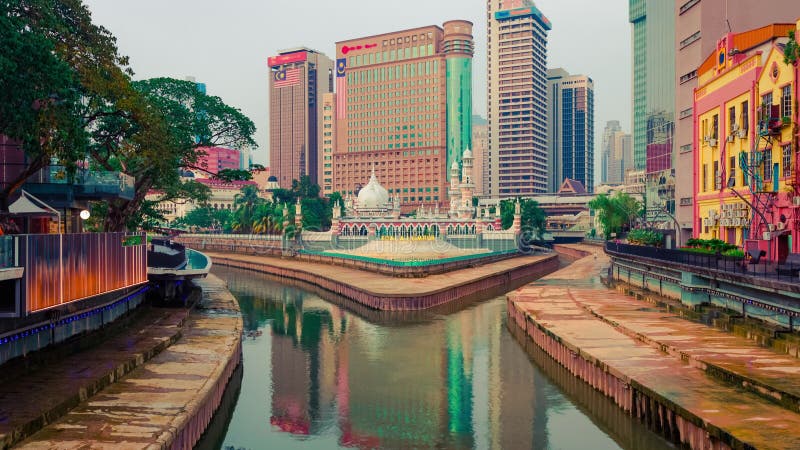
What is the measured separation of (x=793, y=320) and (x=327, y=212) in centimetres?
15950

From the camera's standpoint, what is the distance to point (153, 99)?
59.4m

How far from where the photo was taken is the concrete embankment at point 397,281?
217ft

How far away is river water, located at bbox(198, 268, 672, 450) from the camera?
100ft

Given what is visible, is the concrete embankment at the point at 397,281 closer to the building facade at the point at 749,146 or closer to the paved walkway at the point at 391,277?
the paved walkway at the point at 391,277

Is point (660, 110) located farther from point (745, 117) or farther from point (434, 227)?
point (745, 117)

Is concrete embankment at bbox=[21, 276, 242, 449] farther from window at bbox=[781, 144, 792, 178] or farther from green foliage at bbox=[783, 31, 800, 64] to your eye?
window at bbox=[781, 144, 792, 178]

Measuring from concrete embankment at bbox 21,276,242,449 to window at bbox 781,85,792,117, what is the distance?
127 ft

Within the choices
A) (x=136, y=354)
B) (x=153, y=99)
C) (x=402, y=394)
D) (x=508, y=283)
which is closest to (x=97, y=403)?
(x=136, y=354)

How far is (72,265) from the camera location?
97.5 feet

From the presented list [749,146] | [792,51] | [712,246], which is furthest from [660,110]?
[792,51]

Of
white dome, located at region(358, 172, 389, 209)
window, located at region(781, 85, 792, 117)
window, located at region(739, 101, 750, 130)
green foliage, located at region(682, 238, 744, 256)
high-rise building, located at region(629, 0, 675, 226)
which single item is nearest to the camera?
window, located at region(781, 85, 792, 117)

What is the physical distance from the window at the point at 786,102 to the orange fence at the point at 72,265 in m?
42.6

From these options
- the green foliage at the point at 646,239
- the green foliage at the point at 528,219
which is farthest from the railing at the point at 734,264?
the green foliage at the point at 528,219

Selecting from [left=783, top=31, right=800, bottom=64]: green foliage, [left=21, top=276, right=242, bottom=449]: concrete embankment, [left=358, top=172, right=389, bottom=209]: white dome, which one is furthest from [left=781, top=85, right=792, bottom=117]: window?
[left=358, top=172, right=389, bottom=209]: white dome
